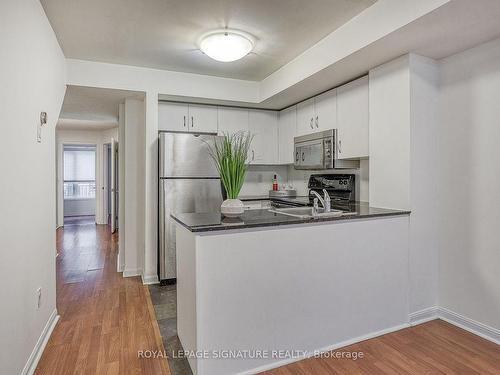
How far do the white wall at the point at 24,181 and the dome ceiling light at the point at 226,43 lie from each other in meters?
1.16

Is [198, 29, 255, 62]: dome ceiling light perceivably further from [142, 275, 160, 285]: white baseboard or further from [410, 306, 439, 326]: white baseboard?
[410, 306, 439, 326]: white baseboard

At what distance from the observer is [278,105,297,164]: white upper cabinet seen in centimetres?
408

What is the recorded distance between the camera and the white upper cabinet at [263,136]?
4.27 meters

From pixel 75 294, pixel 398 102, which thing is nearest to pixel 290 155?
pixel 398 102

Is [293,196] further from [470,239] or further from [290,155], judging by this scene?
[470,239]

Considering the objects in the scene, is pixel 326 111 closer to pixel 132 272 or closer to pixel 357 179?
pixel 357 179

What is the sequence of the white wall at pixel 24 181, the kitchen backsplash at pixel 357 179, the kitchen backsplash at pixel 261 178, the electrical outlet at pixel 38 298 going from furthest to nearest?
1. the kitchen backsplash at pixel 261 178
2. the kitchen backsplash at pixel 357 179
3. the electrical outlet at pixel 38 298
4. the white wall at pixel 24 181

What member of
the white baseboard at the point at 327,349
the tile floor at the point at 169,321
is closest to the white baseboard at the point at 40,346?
the tile floor at the point at 169,321

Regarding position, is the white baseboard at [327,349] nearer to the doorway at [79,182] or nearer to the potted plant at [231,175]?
the potted plant at [231,175]

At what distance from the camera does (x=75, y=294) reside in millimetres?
3148

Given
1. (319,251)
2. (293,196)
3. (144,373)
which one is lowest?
(144,373)

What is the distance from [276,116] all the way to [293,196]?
115 cm

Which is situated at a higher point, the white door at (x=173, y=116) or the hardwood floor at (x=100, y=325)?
the white door at (x=173, y=116)

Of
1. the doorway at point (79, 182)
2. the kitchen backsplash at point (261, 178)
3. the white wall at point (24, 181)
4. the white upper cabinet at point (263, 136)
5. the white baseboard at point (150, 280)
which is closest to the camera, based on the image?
the white wall at point (24, 181)
